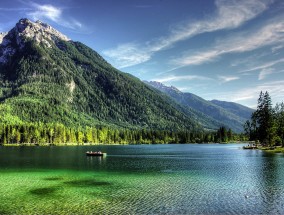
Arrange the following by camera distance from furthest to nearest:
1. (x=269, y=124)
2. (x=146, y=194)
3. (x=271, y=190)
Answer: (x=269, y=124)
(x=271, y=190)
(x=146, y=194)

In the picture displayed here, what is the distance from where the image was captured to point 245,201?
49094 millimetres

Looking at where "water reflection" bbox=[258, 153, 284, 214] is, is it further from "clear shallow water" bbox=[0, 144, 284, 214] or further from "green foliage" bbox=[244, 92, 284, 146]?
"green foliage" bbox=[244, 92, 284, 146]

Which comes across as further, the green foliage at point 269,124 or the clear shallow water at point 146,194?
the green foliage at point 269,124

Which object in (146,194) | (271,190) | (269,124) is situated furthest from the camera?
(269,124)

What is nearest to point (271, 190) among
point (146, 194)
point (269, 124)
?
point (146, 194)

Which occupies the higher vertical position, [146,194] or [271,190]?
[146,194]

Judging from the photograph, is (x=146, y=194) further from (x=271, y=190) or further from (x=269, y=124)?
(x=269, y=124)

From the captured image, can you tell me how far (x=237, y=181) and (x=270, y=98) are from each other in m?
129

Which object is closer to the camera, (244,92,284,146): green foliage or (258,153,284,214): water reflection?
(258,153,284,214): water reflection

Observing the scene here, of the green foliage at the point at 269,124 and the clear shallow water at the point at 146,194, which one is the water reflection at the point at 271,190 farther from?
the green foliage at the point at 269,124

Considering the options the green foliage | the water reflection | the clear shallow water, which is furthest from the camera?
the green foliage

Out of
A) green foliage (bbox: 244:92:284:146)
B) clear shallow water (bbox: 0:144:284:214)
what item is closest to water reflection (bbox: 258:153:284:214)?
clear shallow water (bbox: 0:144:284:214)

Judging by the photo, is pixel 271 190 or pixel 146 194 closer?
pixel 146 194

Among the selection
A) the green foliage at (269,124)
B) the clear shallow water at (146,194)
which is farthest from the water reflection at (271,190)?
the green foliage at (269,124)
